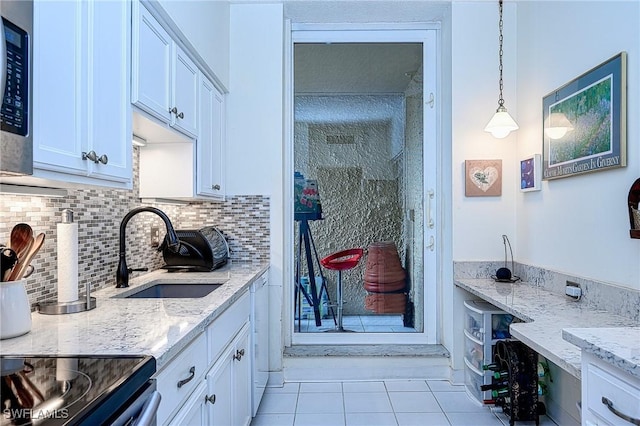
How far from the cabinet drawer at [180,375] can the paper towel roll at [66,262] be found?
1.67 feet

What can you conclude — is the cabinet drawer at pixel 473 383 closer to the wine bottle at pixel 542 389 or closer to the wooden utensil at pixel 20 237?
the wine bottle at pixel 542 389

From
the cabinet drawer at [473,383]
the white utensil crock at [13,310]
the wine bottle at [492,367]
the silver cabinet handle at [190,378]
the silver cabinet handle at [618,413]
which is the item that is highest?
the white utensil crock at [13,310]

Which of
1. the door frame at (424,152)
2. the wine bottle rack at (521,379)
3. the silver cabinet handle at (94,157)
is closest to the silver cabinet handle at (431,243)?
the door frame at (424,152)

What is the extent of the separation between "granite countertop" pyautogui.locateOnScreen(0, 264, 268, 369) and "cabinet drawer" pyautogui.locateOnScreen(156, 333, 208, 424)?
0.05 meters

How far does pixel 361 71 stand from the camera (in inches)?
129

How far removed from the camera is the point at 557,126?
237 cm

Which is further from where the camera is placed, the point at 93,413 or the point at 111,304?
the point at 111,304

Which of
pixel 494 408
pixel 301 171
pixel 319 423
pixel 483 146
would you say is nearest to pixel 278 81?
pixel 301 171

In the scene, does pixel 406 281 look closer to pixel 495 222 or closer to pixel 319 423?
pixel 495 222

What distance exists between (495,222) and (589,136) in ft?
3.19

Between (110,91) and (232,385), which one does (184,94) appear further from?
(232,385)

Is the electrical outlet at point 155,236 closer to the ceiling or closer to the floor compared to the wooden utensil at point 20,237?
closer to the floor

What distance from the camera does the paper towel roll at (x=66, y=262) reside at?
1.46 meters

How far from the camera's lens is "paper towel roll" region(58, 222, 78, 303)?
1.46 m
